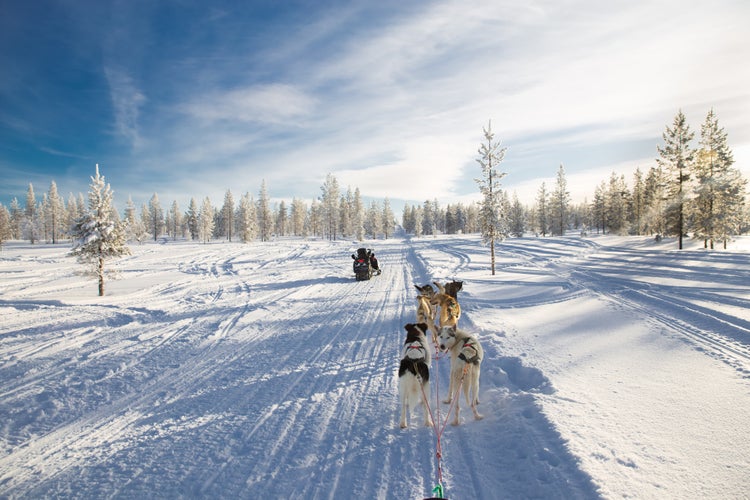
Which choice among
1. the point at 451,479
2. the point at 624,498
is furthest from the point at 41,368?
the point at 624,498

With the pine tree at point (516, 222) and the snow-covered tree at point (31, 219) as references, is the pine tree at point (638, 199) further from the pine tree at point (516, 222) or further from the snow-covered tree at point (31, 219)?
the snow-covered tree at point (31, 219)

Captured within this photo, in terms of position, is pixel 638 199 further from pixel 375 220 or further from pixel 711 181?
pixel 375 220

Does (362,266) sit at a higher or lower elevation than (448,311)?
higher

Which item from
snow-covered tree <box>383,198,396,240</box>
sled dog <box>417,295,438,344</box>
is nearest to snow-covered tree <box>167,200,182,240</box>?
snow-covered tree <box>383,198,396,240</box>

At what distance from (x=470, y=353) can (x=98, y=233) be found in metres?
20.1

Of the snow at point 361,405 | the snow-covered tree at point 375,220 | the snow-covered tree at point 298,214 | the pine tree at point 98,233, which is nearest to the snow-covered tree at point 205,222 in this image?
the snow-covered tree at point 298,214

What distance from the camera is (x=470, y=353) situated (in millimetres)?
4598

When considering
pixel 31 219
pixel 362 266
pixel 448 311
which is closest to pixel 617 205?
pixel 362 266

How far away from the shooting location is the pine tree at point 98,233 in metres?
16.3

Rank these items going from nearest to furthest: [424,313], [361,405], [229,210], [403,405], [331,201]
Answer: [403,405] → [361,405] → [424,313] → [331,201] → [229,210]

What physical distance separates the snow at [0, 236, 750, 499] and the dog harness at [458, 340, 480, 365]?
90 cm

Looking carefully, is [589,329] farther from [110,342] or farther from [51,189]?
[51,189]

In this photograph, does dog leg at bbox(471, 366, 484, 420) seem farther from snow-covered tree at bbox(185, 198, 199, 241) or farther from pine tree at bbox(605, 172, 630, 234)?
snow-covered tree at bbox(185, 198, 199, 241)

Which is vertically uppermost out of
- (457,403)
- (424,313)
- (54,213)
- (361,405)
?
(54,213)
